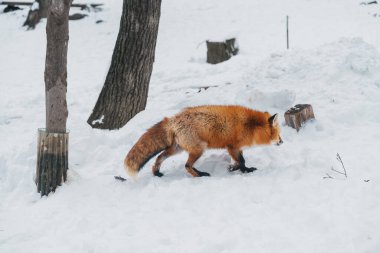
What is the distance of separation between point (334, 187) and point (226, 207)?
1.20 meters

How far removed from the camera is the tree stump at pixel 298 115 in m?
6.78

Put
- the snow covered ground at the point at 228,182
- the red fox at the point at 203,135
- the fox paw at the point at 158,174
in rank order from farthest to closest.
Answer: the fox paw at the point at 158,174 < the red fox at the point at 203,135 < the snow covered ground at the point at 228,182

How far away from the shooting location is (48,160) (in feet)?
18.9

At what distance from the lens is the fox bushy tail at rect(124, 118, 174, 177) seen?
5.66 metres

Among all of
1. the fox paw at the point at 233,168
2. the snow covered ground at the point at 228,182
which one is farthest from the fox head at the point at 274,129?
the fox paw at the point at 233,168

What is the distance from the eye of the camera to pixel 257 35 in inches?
762

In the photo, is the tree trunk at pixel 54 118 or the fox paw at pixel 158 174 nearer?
the tree trunk at pixel 54 118

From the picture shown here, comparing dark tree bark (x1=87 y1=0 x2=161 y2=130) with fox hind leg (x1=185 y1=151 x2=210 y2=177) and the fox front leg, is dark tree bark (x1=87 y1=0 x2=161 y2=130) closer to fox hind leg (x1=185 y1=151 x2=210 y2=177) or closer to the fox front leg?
fox hind leg (x1=185 y1=151 x2=210 y2=177)

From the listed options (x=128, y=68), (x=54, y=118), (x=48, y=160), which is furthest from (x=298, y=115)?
(x=48, y=160)

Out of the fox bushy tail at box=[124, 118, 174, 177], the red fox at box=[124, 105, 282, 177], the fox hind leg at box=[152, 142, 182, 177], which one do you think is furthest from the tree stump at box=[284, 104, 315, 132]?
the fox bushy tail at box=[124, 118, 174, 177]

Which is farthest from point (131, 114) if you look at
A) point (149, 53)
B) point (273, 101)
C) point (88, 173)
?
point (273, 101)

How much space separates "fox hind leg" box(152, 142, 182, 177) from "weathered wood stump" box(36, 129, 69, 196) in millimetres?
1237

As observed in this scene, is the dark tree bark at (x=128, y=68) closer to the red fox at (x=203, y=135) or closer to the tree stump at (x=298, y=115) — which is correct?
the red fox at (x=203, y=135)

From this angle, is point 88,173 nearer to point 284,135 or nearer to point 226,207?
point 226,207
